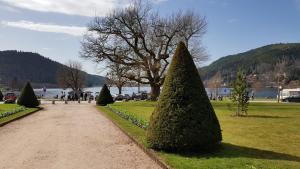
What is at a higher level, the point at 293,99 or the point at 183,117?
the point at 293,99

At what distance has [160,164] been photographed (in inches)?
508

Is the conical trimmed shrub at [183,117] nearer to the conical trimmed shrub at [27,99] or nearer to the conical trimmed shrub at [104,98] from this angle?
the conical trimmed shrub at [27,99]

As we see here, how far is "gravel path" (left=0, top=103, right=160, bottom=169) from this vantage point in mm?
13281

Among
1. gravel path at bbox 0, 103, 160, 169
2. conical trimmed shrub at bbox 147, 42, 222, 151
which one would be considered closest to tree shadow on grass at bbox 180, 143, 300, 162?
conical trimmed shrub at bbox 147, 42, 222, 151

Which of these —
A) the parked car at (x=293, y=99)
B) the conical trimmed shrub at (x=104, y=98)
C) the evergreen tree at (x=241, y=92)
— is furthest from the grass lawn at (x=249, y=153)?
the parked car at (x=293, y=99)

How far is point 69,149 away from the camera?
16203 mm

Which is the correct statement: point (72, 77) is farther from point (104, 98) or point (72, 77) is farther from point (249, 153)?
point (249, 153)

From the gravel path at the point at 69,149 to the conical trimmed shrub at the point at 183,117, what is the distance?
95 cm

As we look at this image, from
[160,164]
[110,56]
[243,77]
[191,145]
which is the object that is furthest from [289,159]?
[110,56]

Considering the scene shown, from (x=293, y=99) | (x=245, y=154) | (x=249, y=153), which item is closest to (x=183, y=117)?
(x=245, y=154)

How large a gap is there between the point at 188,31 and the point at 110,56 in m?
11.4

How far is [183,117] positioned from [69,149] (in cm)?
464

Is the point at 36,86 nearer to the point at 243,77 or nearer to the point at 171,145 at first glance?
the point at 243,77

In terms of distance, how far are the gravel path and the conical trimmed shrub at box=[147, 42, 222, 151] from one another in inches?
37.3
